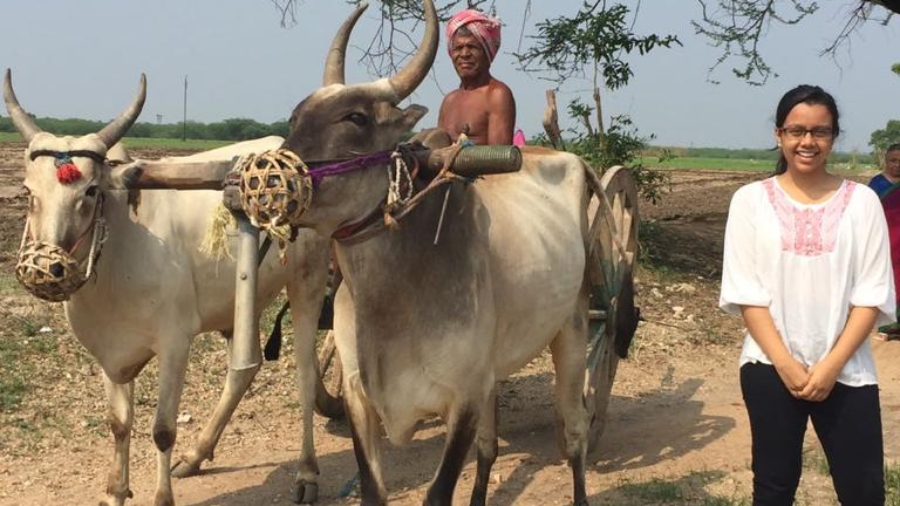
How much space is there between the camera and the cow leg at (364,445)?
163 inches

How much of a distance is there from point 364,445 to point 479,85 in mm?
2144

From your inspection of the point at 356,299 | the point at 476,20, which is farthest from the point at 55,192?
the point at 476,20

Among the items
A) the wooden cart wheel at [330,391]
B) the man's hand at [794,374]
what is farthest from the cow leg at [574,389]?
the man's hand at [794,374]

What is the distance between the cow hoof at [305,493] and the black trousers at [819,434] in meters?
2.75

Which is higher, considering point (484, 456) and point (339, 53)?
point (339, 53)

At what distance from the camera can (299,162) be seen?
3.41m

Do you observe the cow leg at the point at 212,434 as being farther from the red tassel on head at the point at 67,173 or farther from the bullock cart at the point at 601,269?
the red tassel on head at the point at 67,173

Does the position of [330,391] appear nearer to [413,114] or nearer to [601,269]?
[601,269]

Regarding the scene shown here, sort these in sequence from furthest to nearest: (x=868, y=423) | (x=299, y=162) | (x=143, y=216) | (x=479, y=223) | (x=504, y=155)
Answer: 1. (x=143, y=216)
2. (x=479, y=223)
3. (x=504, y=155)
4. (x=299, y=162)
5. (x=868, y=423)

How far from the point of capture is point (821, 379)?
314 cm

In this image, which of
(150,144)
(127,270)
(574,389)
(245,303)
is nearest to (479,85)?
(574,389)

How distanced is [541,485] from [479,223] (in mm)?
2071

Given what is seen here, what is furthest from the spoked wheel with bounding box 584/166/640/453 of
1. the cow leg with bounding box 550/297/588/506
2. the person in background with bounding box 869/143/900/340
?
the person in background with bounding box 869/143/900/340

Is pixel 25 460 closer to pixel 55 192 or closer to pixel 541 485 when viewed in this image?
pixel 55 192
